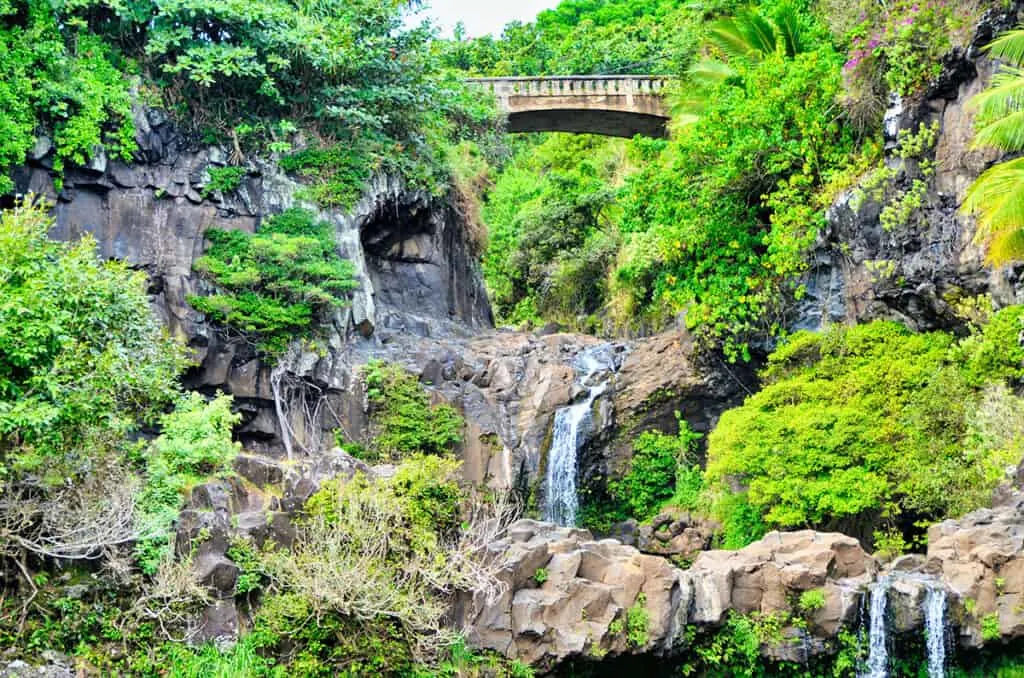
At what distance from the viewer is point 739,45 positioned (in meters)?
21.7

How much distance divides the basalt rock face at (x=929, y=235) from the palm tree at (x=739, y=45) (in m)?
3.94

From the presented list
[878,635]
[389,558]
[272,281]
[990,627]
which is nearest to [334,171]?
[272,281]

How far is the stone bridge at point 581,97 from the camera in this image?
27.5 metres

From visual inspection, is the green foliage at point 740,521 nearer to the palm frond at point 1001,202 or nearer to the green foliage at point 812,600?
the green foliage at point 812,600

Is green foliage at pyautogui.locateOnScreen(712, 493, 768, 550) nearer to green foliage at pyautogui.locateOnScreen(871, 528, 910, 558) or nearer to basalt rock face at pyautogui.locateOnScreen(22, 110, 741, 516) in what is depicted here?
green foliage at pyautogui.locateOnScreen(871, 528, 910, 558)

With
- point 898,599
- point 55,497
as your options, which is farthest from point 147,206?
point 898,599

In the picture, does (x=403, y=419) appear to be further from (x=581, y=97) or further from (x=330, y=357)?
(x=581, y=97)

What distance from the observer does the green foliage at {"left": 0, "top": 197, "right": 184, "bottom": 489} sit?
1117cm

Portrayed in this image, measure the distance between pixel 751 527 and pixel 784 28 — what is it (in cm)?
1099

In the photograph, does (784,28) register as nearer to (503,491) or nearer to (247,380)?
(503,491)

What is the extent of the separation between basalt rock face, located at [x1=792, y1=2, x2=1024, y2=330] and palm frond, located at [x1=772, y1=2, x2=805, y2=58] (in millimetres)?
4105

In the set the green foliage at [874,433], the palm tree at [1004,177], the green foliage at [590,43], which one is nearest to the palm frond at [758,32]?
the green foliage at [590,43]

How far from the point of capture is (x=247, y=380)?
763 inches

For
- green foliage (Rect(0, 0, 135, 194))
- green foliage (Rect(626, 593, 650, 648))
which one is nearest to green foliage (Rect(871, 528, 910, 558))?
green foliage (Rect(626, 593, 650, 648))
